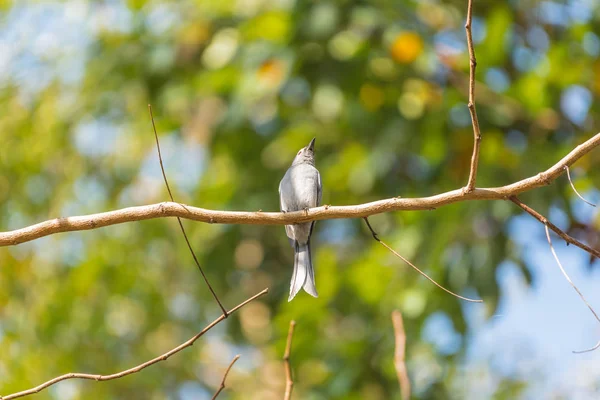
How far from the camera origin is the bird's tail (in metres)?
3.33

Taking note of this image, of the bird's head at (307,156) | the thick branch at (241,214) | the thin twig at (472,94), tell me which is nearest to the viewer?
the thin twig at (472,94)

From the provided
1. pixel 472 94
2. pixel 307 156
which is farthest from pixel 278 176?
pixel 472 94

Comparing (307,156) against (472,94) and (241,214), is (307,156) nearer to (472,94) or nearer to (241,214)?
(241,214)

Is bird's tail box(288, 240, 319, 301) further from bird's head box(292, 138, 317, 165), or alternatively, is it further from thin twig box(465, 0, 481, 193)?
bird's head box(292, 138, 317, 165)

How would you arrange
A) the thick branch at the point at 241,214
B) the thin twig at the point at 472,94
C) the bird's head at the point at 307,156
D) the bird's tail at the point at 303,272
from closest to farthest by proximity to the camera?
the thin twig at the point at 472,94, the thick branch at the point at 241,214, the bird's tail at the point at 303,272, the bird's head at the point at 307,156

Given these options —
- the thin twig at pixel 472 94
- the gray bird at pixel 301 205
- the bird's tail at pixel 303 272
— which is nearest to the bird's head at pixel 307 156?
the gray bird at pixel 301 205

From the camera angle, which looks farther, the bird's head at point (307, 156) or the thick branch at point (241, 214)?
the bird's head at point (307, 156)

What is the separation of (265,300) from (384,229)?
4.93ft

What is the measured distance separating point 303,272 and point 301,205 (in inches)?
23.0

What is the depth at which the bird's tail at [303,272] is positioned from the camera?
3334 mm

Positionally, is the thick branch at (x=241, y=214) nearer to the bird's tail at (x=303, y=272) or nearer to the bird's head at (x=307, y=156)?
the bird's tail at (x=303, y=272)

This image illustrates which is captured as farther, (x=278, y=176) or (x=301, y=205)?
(x=278, y=176)

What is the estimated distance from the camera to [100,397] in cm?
659

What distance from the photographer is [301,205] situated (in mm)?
4012
